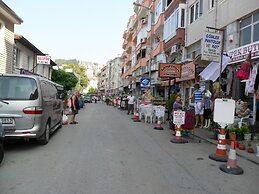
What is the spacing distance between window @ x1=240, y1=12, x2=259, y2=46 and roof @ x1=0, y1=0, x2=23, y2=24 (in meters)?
11.7

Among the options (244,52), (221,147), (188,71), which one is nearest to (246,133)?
(221,147)

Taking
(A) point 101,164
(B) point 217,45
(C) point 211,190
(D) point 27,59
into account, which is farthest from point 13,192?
(D) point 27,59

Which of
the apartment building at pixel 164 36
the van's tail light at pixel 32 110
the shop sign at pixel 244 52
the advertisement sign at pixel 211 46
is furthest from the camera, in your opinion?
the apartment building at pixel 164 36

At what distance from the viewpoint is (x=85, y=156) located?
6.73 meters

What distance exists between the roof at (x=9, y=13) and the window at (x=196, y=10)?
11.6m

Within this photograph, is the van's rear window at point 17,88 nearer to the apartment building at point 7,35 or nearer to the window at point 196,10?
the apartment building at point 7,35

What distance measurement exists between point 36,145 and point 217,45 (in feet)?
23.9

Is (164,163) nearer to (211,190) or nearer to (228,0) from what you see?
(211,190)

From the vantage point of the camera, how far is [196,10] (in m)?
19.5

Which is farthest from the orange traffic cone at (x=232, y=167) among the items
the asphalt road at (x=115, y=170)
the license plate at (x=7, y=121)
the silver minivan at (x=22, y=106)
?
the license plate at (x=7, y=121)

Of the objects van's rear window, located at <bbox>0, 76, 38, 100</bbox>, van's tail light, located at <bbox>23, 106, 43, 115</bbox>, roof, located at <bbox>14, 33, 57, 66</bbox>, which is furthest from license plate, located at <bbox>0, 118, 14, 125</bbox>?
roof, located at <bbox>14, 33, 57, 66</bbox>

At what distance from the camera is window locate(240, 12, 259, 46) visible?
40.2 feet

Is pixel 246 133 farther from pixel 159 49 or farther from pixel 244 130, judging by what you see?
pixel 159 49

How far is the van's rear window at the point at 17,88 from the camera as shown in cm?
714
